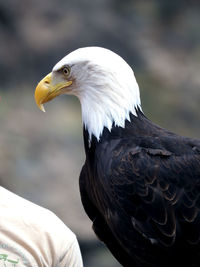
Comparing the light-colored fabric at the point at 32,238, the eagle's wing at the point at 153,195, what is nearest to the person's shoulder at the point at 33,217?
the light-colored fabric at the point at 32,238

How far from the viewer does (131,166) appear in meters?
2.32

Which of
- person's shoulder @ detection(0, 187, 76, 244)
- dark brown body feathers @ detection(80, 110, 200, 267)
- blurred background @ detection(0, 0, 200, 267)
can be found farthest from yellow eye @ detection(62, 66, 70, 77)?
blurred background @ detection(0, 0, 200, 267)

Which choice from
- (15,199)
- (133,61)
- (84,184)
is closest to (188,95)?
(133,61)

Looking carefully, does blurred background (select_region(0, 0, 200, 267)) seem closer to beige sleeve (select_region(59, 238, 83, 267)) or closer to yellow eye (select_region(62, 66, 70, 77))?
yellow eye (select_region(62, 66, 70, 77))

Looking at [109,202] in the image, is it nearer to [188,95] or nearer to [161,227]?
[161,227]

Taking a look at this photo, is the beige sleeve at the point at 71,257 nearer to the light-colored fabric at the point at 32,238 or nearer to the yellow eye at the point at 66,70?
the light-colored fabric at the point at 32,238

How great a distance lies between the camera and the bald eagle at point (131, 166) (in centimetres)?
231

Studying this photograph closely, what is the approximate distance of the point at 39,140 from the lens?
639 centimetres

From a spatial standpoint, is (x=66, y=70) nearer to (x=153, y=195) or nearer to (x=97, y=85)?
(x=97, y=85)

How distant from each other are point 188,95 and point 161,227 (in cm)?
469

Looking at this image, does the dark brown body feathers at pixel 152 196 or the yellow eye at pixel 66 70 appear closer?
the dark brown body feathers at pixel 152 196

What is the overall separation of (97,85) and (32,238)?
2.88 feet

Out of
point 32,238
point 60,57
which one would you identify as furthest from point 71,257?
point 60,57

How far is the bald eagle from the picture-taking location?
2312mm
